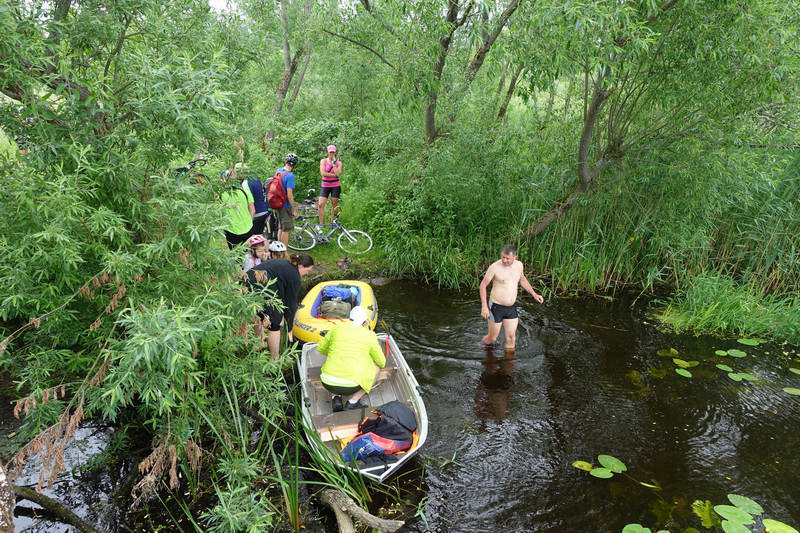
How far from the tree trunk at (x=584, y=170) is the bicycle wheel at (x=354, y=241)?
11.1ft

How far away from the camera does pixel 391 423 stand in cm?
517

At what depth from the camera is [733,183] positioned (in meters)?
8.16

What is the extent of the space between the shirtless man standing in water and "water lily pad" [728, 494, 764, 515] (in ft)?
10.3

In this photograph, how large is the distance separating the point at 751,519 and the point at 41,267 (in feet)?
21.9

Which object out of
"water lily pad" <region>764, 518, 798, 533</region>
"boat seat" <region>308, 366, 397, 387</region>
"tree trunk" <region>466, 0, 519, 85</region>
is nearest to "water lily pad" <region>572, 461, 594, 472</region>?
"water lily pad" <region>764, 518, 798, 533</region>

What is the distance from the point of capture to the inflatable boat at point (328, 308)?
714 cm

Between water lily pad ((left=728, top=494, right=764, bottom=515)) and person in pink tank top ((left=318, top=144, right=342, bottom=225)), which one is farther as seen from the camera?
person in pink tank top ((left=318, top=144, right=342, bottom=225))

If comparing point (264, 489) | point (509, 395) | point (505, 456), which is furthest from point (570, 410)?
point (264, 489)

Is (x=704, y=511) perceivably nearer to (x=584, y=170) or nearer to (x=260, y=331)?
(x=260, y=331)

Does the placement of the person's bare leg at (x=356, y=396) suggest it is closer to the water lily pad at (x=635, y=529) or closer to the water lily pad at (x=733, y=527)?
the water lily pad at (x=635, y=529)

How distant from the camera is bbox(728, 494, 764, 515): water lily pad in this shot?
4.89 m

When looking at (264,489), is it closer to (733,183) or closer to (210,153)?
(210,153)

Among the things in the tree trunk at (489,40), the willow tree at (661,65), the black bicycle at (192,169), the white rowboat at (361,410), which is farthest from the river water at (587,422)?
the tree trunk at (489,40)

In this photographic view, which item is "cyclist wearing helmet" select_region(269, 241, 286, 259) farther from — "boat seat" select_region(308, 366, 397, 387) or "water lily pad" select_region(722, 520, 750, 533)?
"water lily pad" select_region(722, 520, 750, 533)
